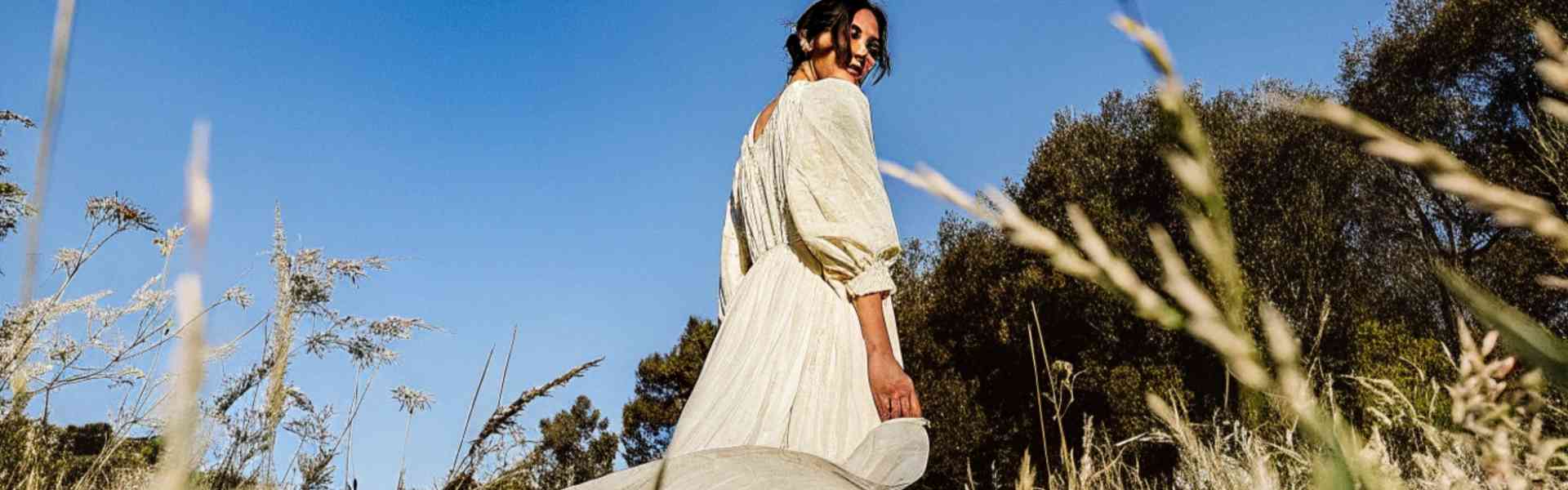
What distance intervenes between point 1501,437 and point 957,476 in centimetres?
1933

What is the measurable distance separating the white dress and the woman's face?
0.85 ft

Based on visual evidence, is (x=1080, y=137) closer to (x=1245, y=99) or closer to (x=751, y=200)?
(x=1245, y=99)

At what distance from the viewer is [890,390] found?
2848mm

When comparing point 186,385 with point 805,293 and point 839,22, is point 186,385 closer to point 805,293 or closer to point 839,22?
point 805,293

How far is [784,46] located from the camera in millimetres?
3832

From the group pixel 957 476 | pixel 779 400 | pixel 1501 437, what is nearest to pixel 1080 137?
pixel 957 476

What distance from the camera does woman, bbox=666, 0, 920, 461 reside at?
2746mm

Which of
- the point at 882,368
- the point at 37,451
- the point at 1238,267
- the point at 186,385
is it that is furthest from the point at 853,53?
the point at 37,451

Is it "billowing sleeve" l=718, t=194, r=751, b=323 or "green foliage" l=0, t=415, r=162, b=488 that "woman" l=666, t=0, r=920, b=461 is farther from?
"green foliage" l=0, t=415, r=162, b=488

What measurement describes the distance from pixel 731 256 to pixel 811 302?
0.70 m

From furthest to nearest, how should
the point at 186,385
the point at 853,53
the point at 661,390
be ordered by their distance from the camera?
the point at 661,390 → the point at 853,53 → the point at 186,385

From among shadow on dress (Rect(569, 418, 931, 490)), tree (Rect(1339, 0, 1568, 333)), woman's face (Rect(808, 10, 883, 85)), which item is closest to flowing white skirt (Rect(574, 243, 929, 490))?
woman's face (Rect(808, 10, 883, 85))

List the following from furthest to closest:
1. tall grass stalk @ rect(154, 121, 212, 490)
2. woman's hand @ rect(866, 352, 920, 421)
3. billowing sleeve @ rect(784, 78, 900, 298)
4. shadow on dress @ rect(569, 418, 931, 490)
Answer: billowing sleeve @ rect(784, 78, 900, 298) → woman's hand @ rect(866, 352, 920, 421) → shadow on dress @ rect(569, 418, 931, 490) → tall grass stalk @ rect(154, 121, 212, 490)

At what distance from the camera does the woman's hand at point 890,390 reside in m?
2.82
